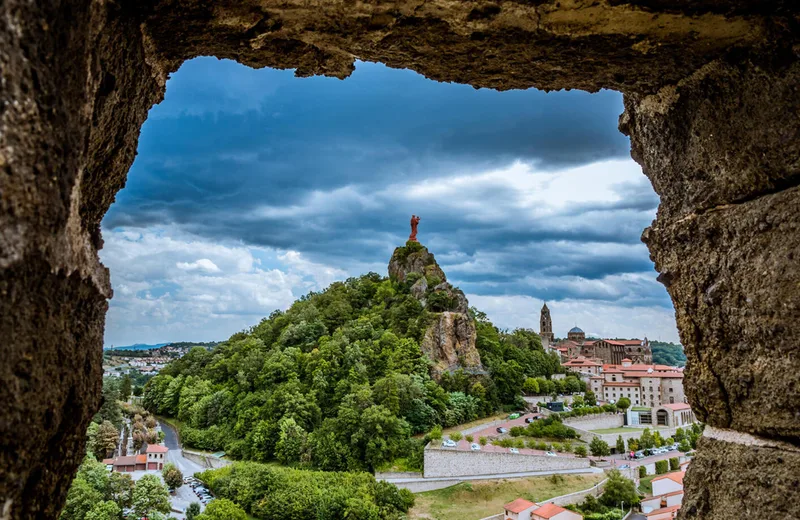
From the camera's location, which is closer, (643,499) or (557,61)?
(557,61)

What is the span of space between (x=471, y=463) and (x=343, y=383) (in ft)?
28.1

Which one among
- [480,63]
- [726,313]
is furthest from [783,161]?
[480,63]

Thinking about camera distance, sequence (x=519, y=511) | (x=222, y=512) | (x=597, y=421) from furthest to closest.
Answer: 1. (x=597, y=421)
2. (x=222, y=512)
3. (x=519, y=511)

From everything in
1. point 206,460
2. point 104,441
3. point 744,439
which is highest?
point 744,439

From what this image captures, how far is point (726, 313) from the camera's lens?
70.0 inches

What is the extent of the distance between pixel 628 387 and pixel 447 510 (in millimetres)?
21857

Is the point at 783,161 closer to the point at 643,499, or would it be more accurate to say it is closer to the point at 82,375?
the point at 82,375

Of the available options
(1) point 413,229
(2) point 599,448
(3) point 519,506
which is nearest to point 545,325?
Result: (1) point 413,229

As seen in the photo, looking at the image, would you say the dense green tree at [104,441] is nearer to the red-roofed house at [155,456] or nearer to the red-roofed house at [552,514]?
the red-roofed house at [155,456]

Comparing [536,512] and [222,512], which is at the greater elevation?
[536,512]

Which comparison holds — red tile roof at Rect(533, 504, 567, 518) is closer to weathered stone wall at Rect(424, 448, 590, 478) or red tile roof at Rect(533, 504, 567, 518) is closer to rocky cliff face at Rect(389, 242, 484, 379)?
weathered stone wall at Rect(424, 448, 590, 478)

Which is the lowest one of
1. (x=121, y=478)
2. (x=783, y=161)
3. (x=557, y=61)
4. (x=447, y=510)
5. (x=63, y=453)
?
(x=447, y=510)

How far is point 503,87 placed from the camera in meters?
2.04

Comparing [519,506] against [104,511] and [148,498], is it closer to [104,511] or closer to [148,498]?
[148,498]
